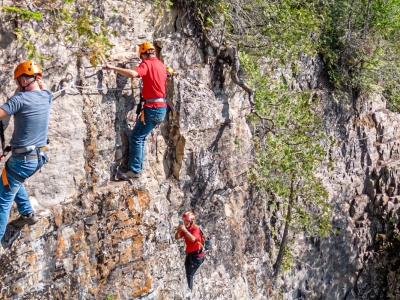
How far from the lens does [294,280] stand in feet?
44.0

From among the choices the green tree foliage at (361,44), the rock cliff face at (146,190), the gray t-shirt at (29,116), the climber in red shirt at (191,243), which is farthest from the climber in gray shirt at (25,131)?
the green tree foliage at (361,44)

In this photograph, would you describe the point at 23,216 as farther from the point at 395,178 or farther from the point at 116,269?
the point at 395,178

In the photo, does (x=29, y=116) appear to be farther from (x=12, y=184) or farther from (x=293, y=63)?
(x=293, y=63)

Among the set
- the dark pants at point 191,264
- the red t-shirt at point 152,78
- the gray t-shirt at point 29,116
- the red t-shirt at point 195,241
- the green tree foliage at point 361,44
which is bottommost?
the dark pants at point 191,264

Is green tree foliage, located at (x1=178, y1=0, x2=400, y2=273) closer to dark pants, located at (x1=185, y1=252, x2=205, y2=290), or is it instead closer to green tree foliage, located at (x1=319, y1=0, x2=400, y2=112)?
green tree foliage, located at (x1=319, y1=0, x2=400, y2=112)

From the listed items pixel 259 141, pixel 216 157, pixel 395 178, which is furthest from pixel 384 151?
pixel 216 157

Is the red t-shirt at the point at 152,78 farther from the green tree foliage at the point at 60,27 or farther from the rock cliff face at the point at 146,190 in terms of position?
the green tree foliage at the point at 60,27

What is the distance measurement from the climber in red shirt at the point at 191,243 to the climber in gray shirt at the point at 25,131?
3228 mm

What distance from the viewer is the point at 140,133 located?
7664mm

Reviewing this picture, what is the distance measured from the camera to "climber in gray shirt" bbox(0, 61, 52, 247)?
5578 mm

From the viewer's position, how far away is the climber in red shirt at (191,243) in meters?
8.42

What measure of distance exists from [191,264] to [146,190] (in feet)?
6.35

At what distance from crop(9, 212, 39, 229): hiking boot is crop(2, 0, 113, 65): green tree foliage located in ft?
6.87

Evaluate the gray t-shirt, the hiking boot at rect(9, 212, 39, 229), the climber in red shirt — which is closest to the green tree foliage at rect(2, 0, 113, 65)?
the gray t-shirt
